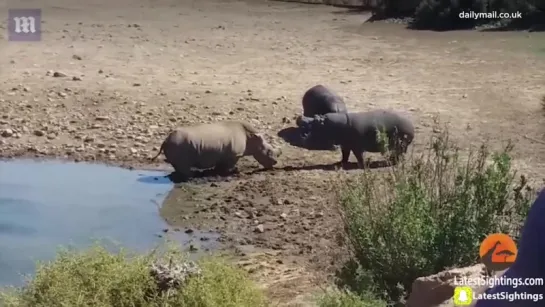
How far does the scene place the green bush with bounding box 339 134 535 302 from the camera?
5102 millimetres

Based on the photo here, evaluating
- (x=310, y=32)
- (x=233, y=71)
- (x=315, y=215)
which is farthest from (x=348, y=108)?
(x=310, y=32)

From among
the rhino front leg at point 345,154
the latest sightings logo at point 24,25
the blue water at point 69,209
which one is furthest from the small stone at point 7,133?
the latest sightings logo at point 24,25

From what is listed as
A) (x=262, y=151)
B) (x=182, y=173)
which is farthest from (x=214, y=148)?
(x=262, y=151)

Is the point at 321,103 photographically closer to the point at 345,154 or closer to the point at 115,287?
the point at 345,154

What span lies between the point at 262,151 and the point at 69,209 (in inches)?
81.0

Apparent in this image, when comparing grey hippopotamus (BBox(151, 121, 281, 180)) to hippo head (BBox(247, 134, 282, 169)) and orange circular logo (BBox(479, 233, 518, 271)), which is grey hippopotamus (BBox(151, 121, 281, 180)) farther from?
orange circular logo (BBox(479, 233, 518, 271))

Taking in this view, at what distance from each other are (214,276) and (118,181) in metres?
5.24

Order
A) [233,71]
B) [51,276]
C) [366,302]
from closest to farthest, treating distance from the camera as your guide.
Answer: [366,302], [51,276], [233,71]

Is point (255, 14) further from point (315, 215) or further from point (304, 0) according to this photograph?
point (315, 215)

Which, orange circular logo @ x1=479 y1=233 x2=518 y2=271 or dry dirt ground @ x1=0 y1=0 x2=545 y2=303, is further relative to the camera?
dry dirt ground @ x1=0 y1=0 x2=545 y2=303

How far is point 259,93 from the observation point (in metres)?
13.1

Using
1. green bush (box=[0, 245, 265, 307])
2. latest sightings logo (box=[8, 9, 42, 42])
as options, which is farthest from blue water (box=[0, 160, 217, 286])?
latest sightings logo (box=[8, 9, 42, 42])

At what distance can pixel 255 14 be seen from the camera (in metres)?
20.3

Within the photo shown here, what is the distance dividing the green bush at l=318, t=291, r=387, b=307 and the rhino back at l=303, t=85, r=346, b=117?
6784 mm
